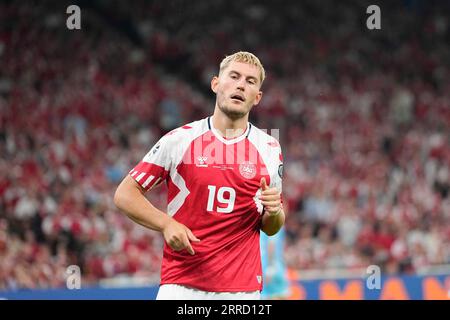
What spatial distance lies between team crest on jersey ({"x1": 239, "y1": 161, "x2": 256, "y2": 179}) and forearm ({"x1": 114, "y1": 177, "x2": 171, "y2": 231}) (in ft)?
1.63

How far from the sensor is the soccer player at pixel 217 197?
5.02 m

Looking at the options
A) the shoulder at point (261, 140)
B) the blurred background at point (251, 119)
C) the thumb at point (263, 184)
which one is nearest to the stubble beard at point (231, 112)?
the shoulder at point (261, 140)

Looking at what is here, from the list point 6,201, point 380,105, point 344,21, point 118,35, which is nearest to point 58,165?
point 6,201

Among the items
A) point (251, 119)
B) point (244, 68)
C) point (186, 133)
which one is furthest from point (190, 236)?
point (251, 119)

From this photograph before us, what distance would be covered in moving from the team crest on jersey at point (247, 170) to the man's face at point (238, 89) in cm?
27

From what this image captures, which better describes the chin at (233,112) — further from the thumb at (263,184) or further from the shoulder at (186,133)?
the thumb at (263,184)

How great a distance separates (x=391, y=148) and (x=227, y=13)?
21.6 ft

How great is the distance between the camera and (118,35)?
2105 cm

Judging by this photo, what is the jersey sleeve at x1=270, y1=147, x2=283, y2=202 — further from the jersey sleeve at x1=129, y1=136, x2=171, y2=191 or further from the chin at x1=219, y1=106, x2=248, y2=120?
the jersey sleeve at x1=129, y1=136, x2=171, y2=191

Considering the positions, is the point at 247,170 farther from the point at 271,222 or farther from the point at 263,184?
the point at 271,222

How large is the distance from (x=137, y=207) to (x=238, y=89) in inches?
33.8

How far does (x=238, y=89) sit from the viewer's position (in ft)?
16.8

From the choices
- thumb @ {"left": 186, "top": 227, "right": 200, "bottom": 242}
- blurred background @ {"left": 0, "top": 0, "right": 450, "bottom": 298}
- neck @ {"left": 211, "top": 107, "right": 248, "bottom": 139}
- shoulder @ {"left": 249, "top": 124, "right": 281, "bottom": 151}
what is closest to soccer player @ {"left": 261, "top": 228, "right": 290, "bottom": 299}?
blurred background @ {"left": 0, "top": 0, "right": 450, "bottom": 298}

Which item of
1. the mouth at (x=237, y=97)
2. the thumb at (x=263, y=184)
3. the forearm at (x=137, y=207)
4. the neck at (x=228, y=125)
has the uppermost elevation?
the mouth at (x=237, y=97)
